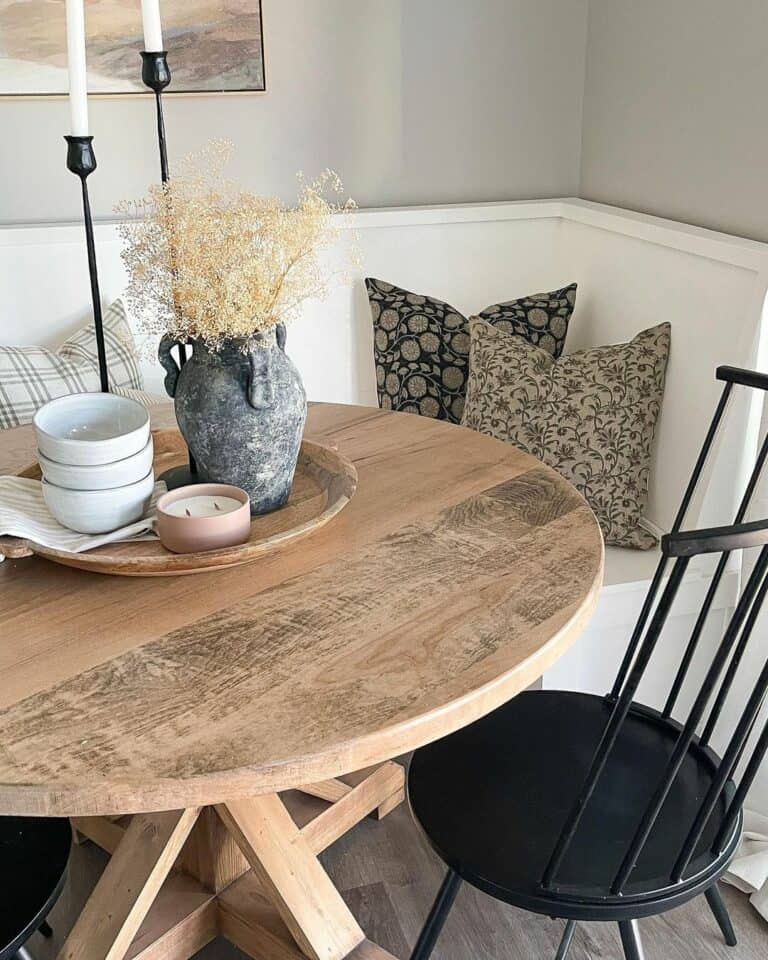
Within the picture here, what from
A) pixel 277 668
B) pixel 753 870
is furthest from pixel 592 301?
pixel 277 668

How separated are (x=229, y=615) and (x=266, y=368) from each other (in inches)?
13.4

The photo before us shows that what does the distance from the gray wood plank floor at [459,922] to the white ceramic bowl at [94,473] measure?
0.92 metres

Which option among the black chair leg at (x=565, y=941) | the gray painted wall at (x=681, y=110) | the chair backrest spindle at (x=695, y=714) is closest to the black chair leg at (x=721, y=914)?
Answer: the black chair leg at (x=565, y=941)

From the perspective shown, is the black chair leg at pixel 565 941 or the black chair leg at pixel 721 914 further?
the black chair leg at pixel 721 914

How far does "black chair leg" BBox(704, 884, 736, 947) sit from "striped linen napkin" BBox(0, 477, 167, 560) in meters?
1.11

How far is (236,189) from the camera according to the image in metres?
2.57

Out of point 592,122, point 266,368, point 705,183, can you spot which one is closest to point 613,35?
point 592,122

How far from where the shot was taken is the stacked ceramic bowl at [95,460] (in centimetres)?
129

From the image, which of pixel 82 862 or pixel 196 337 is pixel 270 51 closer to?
pixel 196 337

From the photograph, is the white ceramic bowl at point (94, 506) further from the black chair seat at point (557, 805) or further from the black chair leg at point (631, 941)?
the black chair leg at point (631, 941)

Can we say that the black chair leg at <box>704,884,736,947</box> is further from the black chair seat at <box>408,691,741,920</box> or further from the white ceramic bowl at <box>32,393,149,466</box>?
the white ceramic bowl at <box>32,393,149,466</box>

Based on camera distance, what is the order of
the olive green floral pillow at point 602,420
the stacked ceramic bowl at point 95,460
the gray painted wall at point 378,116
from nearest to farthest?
the stacked ceramic bowl at point 95,460, the olive green floral pillow at point 602,420, the gray painted wall at point 378,116

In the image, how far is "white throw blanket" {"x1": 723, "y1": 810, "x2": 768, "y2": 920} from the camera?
1.85 metres

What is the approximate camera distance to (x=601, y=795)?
1.37m
